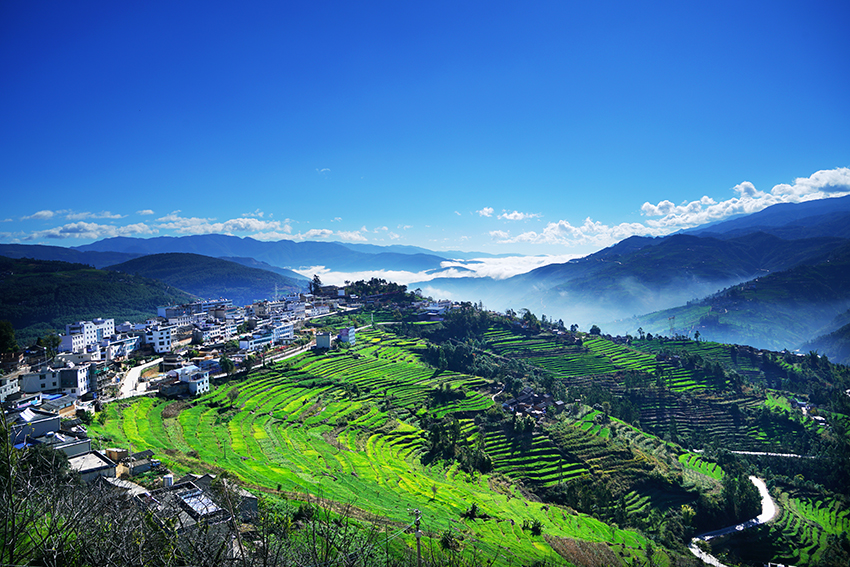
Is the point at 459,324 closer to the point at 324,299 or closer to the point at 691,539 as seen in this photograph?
the point at 324,299

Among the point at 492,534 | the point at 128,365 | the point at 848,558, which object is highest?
the point at 128,365

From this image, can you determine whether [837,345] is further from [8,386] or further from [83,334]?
[83,334]

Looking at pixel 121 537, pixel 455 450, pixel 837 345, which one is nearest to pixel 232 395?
pixel 455 450

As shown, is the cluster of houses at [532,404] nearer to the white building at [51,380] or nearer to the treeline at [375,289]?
the white building at [51,380]

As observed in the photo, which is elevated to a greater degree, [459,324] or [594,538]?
[459,324]

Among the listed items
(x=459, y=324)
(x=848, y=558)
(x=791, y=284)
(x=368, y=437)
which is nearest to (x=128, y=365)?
(x=368, y=437)

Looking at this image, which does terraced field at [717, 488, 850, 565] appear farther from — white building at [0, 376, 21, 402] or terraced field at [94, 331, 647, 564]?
white building at [0, 376, 21, 402]

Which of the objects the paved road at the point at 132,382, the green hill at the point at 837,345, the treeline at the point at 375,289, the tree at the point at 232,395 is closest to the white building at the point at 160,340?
the paved road at the point at 132,382
